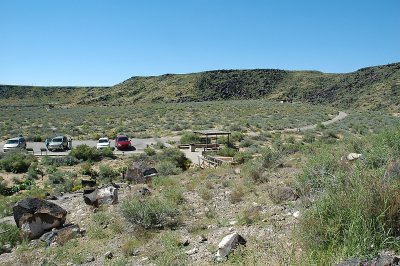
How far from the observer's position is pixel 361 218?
224 inches

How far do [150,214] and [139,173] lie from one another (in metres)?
8.86

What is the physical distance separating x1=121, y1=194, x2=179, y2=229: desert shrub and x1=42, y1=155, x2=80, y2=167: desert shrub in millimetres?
20154

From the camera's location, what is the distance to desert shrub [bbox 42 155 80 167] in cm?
2929

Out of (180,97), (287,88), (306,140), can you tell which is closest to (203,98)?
(180,97)

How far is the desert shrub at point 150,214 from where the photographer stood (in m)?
10.3

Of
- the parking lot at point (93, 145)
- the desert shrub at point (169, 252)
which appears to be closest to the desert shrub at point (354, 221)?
the desert shrub at point (169, 252)

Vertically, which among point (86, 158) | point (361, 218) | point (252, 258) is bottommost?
point (86, 158)

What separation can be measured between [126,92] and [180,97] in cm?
2858

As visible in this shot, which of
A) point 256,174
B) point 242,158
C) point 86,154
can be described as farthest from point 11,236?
point 86,154

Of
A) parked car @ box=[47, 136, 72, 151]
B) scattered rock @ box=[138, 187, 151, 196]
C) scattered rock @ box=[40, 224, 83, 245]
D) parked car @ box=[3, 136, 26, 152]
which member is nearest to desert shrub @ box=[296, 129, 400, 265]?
scattered rock @ box=[40, 224, 83, 245]

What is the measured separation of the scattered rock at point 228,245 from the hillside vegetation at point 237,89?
98.3 meters

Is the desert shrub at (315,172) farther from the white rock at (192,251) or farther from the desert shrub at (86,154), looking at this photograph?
the desert shrub at (86,154)

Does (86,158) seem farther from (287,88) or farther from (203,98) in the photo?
(287,88)

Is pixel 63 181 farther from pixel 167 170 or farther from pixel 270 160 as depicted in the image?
pixel 270 160
